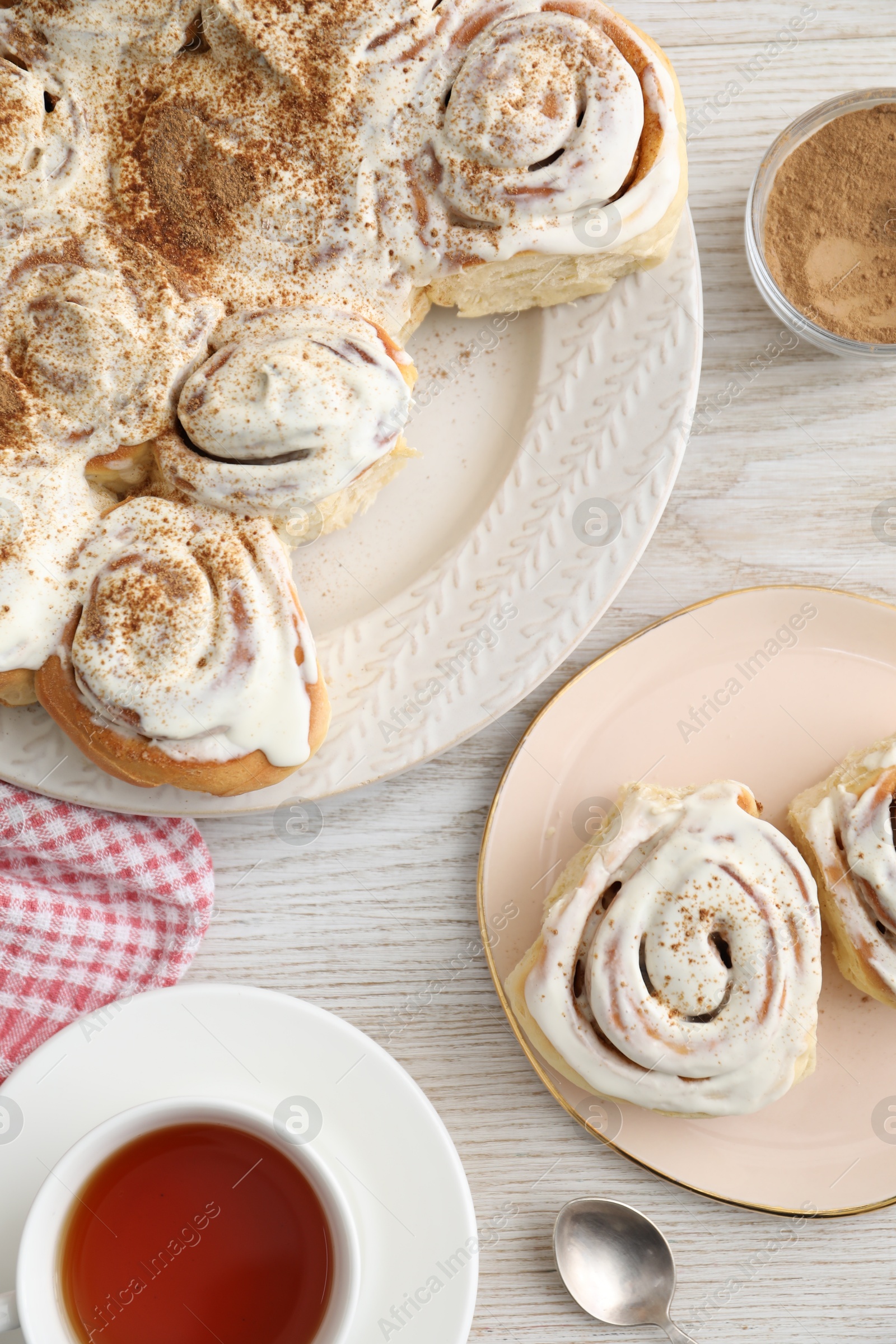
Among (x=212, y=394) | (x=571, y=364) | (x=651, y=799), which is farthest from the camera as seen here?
(x=571, y=364)

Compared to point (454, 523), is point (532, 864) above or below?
below

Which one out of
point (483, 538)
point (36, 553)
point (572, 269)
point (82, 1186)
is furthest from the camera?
point (483, 538)

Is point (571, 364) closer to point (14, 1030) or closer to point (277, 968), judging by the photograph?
point (277, 968)

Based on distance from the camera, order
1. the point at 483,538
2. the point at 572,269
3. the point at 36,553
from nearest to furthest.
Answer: the point at 36,553
the point at 572,269
the point at 483,538

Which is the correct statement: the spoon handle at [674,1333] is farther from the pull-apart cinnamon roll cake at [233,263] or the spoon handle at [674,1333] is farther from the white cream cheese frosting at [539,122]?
the white cream cheese frosting at [539,122]

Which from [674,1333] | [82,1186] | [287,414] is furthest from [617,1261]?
[287,414]

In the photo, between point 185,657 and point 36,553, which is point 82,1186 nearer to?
point 185,657

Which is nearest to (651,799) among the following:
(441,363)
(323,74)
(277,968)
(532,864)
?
(532,864)
